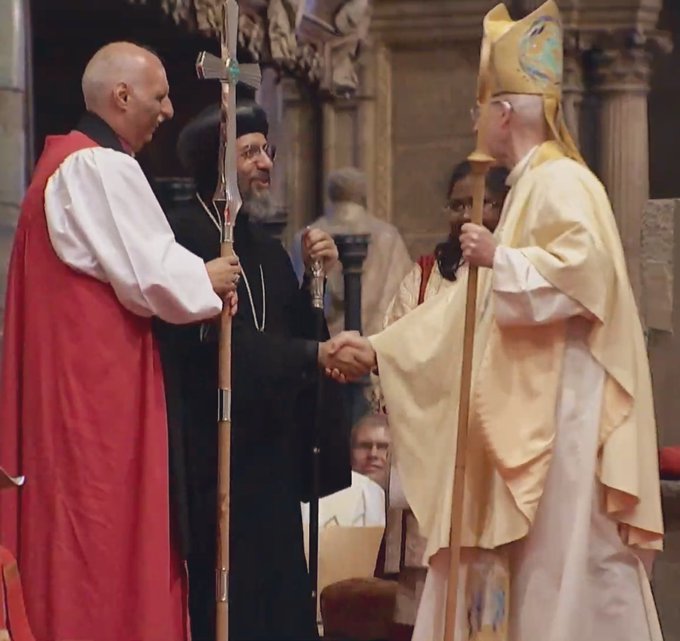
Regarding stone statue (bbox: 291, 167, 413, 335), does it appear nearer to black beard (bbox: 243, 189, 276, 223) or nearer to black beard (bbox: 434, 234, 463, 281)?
black beard (bbox: 434, 234, 463, 281)

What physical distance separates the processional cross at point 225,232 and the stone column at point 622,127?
622cm

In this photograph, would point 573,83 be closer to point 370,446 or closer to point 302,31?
point 302,31

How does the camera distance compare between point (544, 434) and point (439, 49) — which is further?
point (439, 49)

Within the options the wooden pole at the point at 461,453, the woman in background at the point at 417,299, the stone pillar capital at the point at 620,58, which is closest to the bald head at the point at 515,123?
the wooden pole at the point at 461,453

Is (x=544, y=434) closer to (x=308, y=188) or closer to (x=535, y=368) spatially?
(x=535, y=368)

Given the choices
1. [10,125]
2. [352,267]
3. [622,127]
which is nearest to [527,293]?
[352,267]

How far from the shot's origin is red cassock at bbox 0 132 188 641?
4.64m

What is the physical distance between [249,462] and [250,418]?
13 cm

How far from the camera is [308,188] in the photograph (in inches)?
421

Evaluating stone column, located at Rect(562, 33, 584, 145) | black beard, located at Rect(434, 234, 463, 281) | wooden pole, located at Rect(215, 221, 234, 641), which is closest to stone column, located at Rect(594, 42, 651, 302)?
stone column, located at Rect(562, 33, 584, 145)

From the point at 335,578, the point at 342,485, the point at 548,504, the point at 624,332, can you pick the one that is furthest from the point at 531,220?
the point at 335,578

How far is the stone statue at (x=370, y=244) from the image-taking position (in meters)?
9.64

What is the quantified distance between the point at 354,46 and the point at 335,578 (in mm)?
4724

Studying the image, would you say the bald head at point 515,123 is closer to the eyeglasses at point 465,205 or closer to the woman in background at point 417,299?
the woman in background at point 417,299
